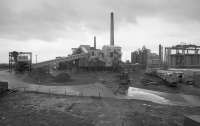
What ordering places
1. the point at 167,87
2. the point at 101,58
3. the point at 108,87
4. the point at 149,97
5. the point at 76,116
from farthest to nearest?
the point at 101,58 < the point at 167,87 < the point at 108,87 < the point at 149,97 < the point at 76,116

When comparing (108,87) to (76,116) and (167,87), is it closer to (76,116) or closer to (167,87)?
(167,87)

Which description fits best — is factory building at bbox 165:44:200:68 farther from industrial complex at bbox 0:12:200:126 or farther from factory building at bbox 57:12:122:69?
factory building at bbox 57:12:122:69

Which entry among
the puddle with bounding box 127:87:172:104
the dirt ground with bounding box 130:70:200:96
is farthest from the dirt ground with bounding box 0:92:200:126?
the dirt ground with bounding box 130:70:200:96

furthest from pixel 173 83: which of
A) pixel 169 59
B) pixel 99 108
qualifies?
pixel 169 59

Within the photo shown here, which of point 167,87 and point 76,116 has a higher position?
point 76,116

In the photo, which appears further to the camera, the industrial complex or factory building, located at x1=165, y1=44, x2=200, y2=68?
factory building, located at x1=165, y1=44, x2=200, y2=68

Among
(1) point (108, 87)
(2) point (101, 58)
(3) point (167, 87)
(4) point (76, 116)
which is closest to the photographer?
(4) point (76, 116)

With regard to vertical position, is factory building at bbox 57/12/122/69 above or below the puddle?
above

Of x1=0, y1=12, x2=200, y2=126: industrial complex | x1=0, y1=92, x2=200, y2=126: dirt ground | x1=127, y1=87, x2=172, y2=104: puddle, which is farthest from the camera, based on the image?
x1=127, y1=87, x2=172, y2=104: puddle

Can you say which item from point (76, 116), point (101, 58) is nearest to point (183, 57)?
point (101, 58)

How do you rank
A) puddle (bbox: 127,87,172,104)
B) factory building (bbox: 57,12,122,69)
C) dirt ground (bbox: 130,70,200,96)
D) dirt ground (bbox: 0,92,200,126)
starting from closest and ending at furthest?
dirt ground (bbox: 0,92,200,126) → puddle (bbox: 127,87,172,104) → dirt ground (bbox: 130,70,200,96) → factory building (bbox: 57,12,122,69)

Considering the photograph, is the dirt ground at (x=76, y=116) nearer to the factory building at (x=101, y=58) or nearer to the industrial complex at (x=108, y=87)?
the industrial complex at (x=108, y=87)

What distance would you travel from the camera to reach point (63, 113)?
884 cm

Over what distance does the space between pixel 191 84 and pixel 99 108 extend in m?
22.8
